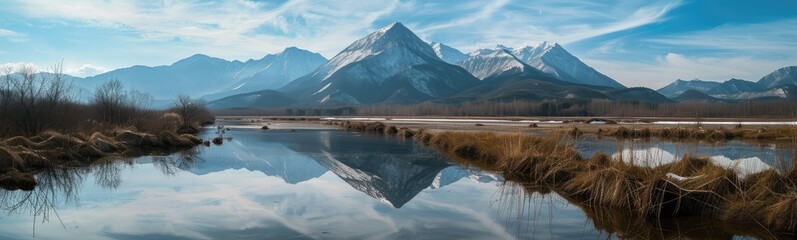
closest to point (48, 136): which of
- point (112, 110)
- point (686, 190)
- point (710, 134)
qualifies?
point (112, 110)

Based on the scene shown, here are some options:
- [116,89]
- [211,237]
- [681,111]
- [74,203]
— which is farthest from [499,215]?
[681,111]

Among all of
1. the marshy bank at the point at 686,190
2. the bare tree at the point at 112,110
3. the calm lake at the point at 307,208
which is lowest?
the calm lake at the point at 307,208

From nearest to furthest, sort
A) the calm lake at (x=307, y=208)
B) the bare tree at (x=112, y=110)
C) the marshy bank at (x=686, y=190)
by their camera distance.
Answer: the calm lake at (x=307, y=208), the marshy bank at (x=686, y=190), the bare tree at (x=112, y=110)

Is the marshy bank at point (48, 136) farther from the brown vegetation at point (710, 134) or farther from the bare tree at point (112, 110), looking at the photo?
the brown vegetation at point (710, 134)

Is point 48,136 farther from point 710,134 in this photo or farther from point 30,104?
point 710,134

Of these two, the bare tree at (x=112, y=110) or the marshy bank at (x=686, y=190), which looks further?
the bare tree at (x=112, y=110)

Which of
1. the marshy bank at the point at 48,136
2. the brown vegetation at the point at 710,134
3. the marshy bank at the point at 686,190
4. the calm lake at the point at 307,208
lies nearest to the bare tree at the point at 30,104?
the marshy bank at the point at 48,136

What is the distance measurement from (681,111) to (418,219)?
16320cm

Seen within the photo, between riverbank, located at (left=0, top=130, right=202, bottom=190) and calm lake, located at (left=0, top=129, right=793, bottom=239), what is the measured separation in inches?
37.3

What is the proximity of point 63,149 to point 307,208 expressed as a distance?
16.2m

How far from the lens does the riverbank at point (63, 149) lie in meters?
16.7

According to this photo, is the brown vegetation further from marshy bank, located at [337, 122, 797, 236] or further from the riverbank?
the riverbank

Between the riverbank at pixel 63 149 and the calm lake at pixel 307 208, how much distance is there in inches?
37.3

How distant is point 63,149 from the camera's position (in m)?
22.9
